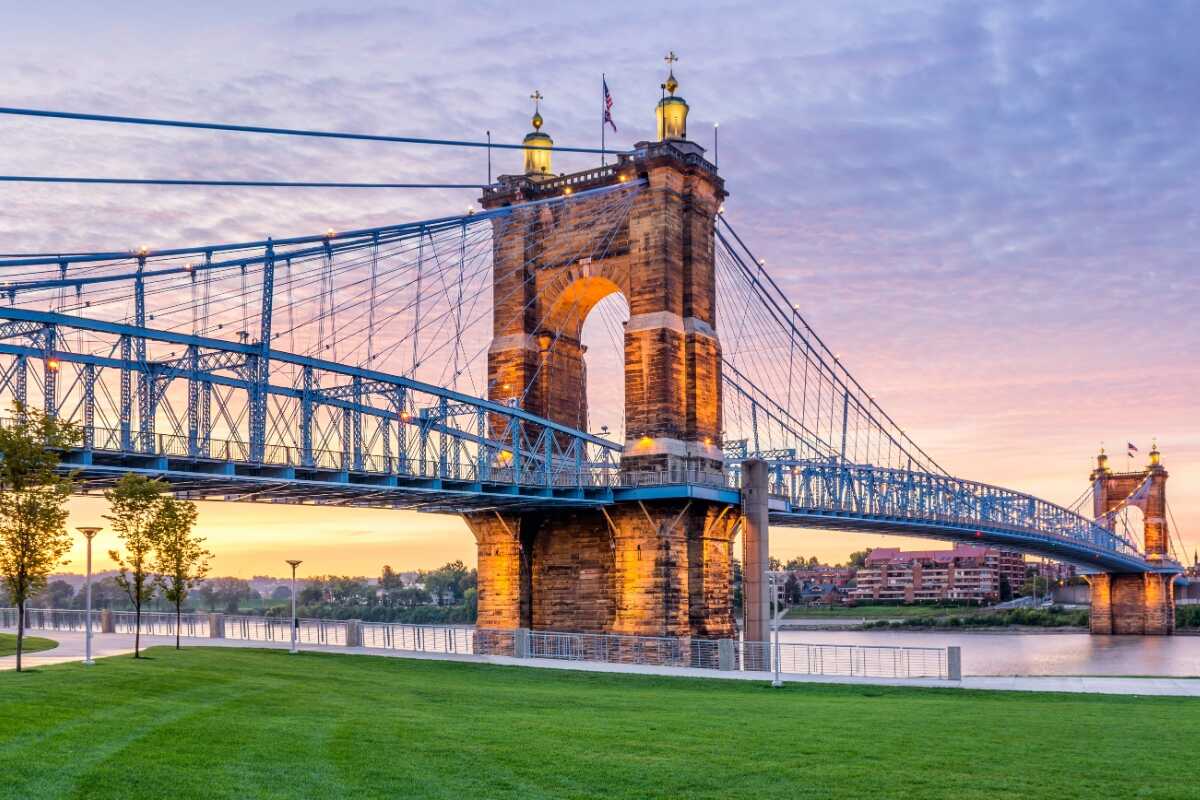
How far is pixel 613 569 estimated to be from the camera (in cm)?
5728

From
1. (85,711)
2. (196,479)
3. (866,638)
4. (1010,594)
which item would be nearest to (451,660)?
(196,479)

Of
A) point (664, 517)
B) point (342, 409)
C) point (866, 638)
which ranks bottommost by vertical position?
point (866, 638)

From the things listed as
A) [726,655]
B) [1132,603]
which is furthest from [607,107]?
[1132,603]

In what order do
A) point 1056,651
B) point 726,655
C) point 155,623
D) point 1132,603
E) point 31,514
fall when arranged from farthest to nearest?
1. point 1132,603
2. point 1056,651
3. point 155,623
4. point 726,655
5. point 31,514

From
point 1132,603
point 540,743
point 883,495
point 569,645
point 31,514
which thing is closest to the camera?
point 540,743

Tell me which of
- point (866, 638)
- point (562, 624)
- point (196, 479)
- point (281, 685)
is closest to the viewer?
point (281, 685)

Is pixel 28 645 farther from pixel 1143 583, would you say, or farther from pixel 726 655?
pixel 1143 583

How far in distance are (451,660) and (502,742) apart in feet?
79.1

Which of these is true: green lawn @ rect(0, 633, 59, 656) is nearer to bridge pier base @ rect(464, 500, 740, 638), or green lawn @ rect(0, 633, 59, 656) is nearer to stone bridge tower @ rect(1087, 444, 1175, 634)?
bridge pier base @ rect(464, 500, 740, 638)

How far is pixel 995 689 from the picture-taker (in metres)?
32.8

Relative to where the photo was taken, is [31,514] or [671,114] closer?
[31,514]

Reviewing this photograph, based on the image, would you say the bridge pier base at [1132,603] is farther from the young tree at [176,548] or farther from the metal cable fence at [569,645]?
the young tree at [176,548]

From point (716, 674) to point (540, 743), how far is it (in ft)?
68.7

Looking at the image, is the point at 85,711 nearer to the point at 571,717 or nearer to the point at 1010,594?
the point at 571,717
